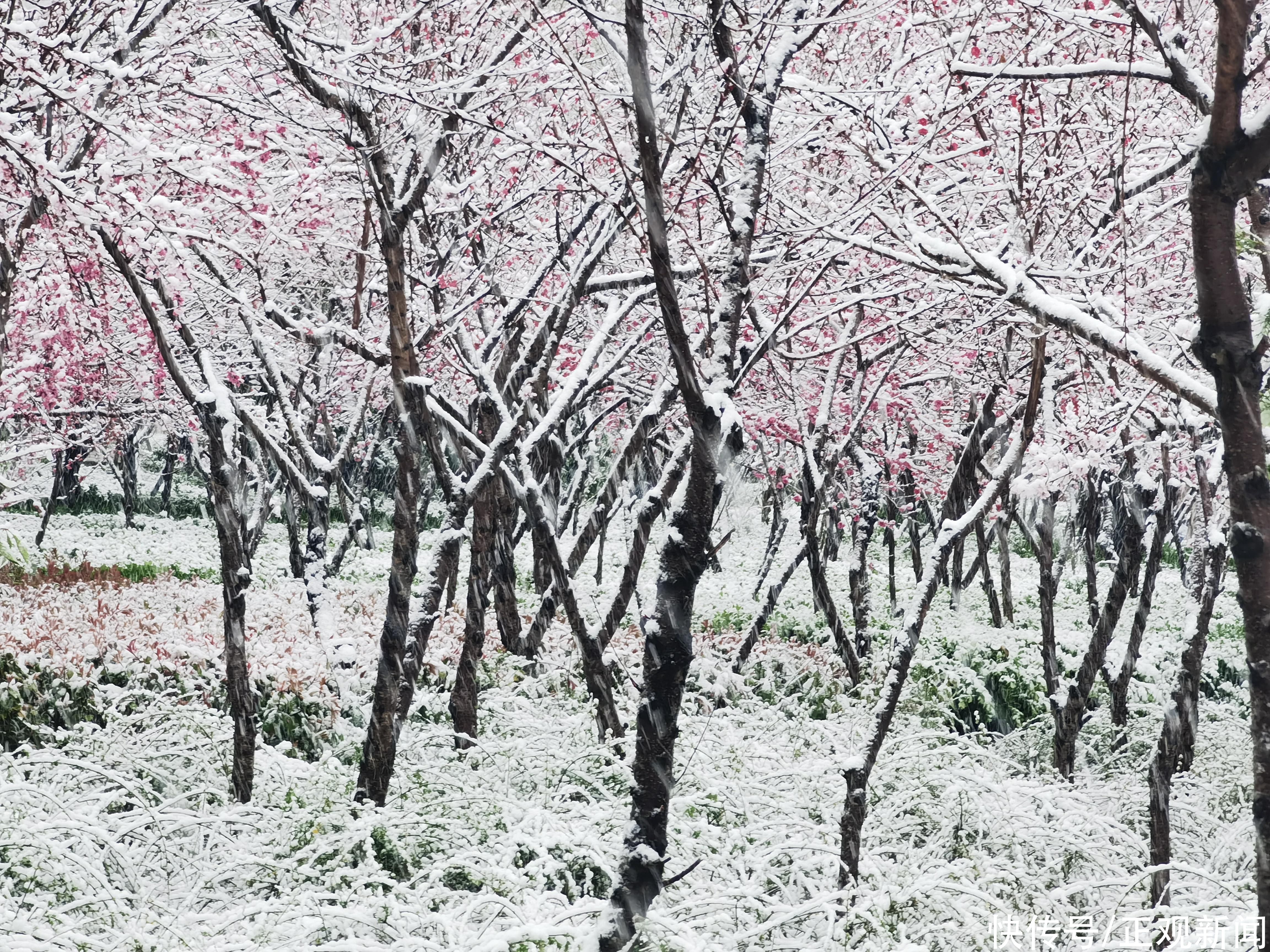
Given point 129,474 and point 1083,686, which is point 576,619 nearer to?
point 1083,686

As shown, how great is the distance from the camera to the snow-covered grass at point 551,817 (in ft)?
13.1

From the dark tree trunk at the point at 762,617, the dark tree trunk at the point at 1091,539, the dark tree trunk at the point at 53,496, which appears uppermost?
the dark tree trunk at the point at 1091,539

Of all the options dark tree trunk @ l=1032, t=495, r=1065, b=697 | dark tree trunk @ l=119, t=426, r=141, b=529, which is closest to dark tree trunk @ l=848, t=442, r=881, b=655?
dark tree trunk @ l=1032, t=495, r=1065, b=697

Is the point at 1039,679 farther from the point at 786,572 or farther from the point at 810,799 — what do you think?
the point at 810,799

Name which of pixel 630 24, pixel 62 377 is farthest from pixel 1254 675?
pixel 62 377

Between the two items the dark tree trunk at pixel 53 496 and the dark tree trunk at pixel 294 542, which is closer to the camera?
the dark tree trunk at pixel 294 542

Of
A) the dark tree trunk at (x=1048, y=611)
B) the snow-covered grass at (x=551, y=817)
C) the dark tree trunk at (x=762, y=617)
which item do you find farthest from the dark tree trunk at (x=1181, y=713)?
the dark tree trunk at (x=762, y=617)

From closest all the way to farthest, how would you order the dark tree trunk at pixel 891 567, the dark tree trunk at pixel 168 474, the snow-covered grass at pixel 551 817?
the snow-covered grass at pixel 551 817 < the dark tree trunk at pixel 891 567 < the dark tree trunk at pixel 168 474

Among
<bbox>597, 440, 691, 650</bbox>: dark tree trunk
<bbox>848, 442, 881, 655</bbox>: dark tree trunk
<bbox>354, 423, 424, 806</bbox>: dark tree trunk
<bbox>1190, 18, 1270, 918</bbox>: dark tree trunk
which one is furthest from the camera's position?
<bbox>848, 442, 881, 655</bbox>: dark tree trunk

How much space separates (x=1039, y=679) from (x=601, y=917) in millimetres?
8335

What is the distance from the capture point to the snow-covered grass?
3994 mm

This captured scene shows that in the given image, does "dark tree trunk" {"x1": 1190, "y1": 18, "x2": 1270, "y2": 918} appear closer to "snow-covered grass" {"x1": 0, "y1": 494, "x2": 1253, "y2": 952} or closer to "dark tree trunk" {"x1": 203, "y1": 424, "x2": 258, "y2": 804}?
"snow-covered grass" {"x1": 0, "y1": 494, "x2": 1253, "y2": 952}

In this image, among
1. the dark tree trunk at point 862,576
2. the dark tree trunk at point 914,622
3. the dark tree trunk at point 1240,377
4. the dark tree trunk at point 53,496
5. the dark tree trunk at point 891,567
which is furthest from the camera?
the dark tree trunk at point 53,496

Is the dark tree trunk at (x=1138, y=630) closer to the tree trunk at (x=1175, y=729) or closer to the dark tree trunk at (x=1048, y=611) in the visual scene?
the dark tree trunk at (x=1048, y=611)
